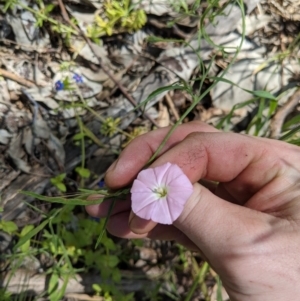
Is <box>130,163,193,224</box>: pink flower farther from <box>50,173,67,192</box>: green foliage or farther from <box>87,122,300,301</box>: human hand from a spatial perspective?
<box>50,173,67,192</box>: green foliage

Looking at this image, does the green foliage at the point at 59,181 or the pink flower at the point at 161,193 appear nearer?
the pink flower at the point at 161,193

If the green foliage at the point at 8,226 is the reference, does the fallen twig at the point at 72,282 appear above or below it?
below

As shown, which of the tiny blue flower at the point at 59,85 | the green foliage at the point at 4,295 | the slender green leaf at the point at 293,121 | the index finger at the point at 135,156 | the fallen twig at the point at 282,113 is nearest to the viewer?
the index finger at the point at 135,156

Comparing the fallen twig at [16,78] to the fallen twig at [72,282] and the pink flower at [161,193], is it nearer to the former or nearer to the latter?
the fallen twig at [72,282]

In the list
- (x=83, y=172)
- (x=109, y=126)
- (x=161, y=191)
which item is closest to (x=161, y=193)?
(x=161, y=191)

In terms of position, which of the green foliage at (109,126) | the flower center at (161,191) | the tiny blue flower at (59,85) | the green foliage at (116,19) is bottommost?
the green foliage at (109,126)

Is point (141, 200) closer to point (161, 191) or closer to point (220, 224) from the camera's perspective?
point (161, 191)

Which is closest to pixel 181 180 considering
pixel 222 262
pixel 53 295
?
pixel 222 262

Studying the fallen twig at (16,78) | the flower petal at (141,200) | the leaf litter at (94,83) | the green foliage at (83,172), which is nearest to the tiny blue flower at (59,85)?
the leaf litter at (94,83)
